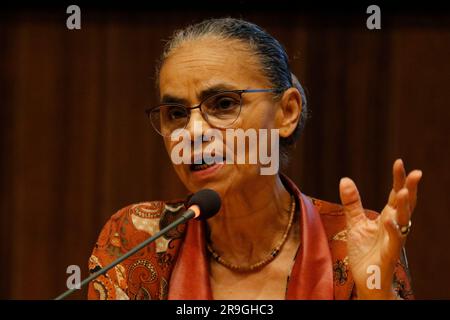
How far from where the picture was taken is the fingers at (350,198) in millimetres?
1363

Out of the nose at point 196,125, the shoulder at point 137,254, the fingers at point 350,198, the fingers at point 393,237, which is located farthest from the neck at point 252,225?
the fingers at point 393,237

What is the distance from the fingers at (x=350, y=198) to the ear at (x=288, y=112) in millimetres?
365

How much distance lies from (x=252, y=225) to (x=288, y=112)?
305 mm

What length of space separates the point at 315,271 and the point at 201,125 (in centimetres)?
43

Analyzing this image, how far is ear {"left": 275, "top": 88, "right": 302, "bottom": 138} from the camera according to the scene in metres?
1.70

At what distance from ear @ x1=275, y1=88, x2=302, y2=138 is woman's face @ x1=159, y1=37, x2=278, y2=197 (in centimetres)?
3

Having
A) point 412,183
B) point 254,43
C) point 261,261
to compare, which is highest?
point 254,43

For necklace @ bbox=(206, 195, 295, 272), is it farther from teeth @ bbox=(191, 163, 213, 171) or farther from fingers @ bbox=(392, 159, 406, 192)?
fingers @ bbox=(392, 159, 406, 192)

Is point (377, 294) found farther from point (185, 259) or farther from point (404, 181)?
point (185, 259)

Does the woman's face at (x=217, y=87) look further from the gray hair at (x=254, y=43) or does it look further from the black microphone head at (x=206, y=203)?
the black microphone head at (x=206, y=203)

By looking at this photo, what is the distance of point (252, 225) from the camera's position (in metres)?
1.70

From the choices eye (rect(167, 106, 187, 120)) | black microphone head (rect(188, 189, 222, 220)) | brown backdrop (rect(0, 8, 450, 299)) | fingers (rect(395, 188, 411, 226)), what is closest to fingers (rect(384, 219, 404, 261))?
fingers (rect(395, 188, 411, 226))

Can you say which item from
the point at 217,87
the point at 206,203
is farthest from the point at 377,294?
the point at 217,87
